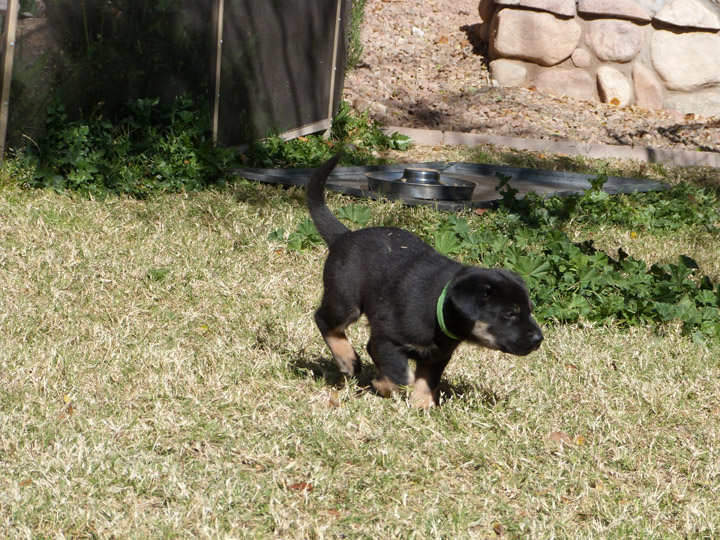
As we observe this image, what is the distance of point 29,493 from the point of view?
3115mm

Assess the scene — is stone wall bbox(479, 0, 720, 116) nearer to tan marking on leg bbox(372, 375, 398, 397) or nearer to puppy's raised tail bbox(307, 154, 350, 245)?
puppy's raised tail bbox(307, 154, 350, 245)

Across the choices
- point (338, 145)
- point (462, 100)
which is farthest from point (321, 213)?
point (462, 100)

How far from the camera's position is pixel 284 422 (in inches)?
153

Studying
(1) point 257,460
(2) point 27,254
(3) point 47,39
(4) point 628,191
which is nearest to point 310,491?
(1) point 257,460

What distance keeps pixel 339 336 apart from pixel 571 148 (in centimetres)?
756

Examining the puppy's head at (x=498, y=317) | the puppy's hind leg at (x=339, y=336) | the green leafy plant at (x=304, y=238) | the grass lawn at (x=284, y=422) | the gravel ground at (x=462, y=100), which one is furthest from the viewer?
the gravel ground at (x=462, y=100)

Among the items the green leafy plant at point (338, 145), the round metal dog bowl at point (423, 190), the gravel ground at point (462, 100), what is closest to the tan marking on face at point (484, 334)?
the round metal dog bowl at point (423, 190)

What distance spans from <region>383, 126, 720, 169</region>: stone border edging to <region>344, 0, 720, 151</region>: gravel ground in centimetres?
60

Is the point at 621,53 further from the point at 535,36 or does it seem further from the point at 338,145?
the point at 338,145

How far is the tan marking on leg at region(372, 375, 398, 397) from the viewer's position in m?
4.05

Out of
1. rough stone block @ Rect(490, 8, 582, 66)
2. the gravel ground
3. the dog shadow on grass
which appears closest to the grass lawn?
the dog shadow on grass

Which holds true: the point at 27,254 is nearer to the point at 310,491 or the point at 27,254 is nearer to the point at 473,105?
the point at 310,491

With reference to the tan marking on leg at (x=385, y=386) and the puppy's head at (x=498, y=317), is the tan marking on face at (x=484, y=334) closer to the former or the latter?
the puppy's head at (x=498, y=317)

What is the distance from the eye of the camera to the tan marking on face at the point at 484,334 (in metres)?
3.83
